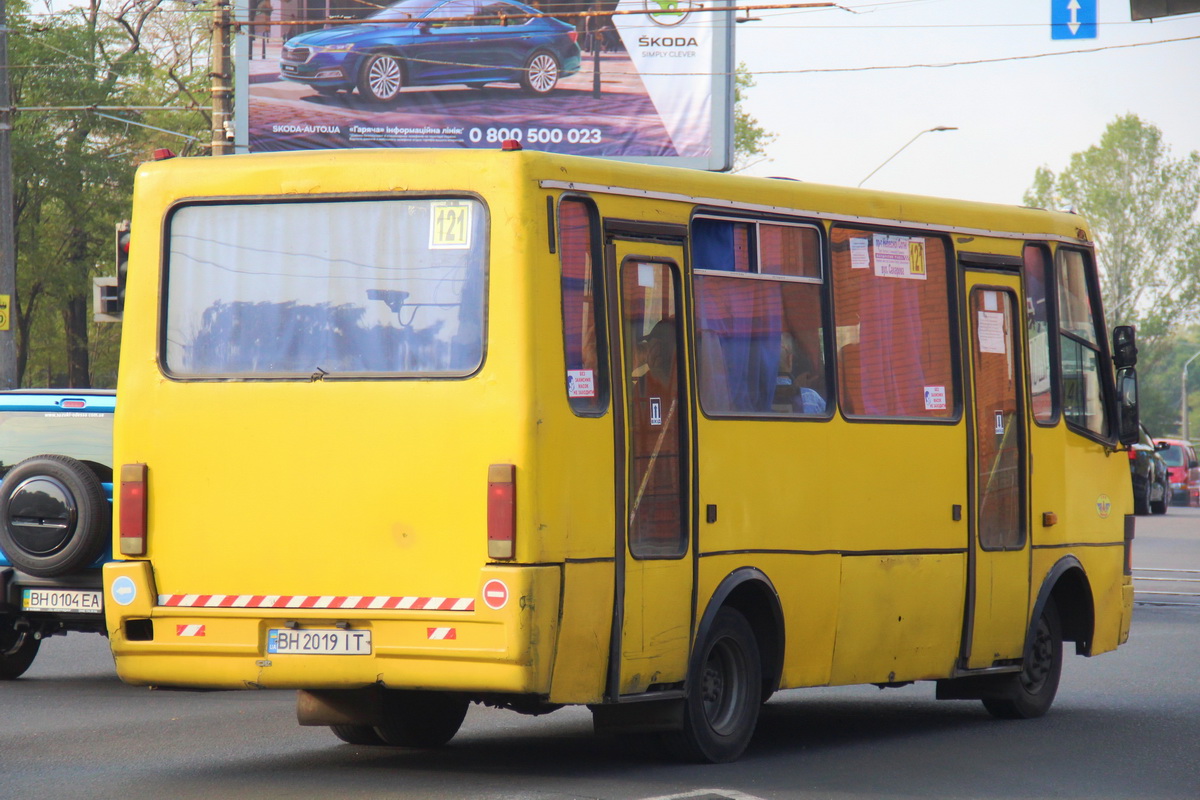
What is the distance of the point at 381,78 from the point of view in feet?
116

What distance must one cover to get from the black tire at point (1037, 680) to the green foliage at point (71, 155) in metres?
29.1

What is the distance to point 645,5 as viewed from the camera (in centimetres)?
3472

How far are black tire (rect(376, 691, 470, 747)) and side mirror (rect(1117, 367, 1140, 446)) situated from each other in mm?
4930

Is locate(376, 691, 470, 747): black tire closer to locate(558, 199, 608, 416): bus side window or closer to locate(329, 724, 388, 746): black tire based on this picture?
locate(329, 724, 388, 746): black tire

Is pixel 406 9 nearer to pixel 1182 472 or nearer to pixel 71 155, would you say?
pixel 71 155

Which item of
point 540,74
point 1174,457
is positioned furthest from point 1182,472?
point 540,74

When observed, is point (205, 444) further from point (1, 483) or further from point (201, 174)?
point (1, 483)

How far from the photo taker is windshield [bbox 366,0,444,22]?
35.1 metres

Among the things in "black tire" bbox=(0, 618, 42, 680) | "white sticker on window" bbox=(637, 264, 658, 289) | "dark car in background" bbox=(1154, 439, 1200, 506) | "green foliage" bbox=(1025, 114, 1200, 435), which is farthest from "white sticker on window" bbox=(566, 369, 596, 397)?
"green foliage" bbox=(1025, 114, 1200, 435)

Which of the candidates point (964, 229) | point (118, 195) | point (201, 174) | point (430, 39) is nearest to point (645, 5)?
point (430, 39)

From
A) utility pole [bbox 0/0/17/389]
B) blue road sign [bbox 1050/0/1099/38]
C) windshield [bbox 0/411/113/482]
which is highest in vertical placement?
blue road sign [bbox 1050/0/1099/38]

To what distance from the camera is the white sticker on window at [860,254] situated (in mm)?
9734

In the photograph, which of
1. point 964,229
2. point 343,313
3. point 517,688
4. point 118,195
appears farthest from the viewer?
point 118,195

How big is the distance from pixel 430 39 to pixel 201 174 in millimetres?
27550
